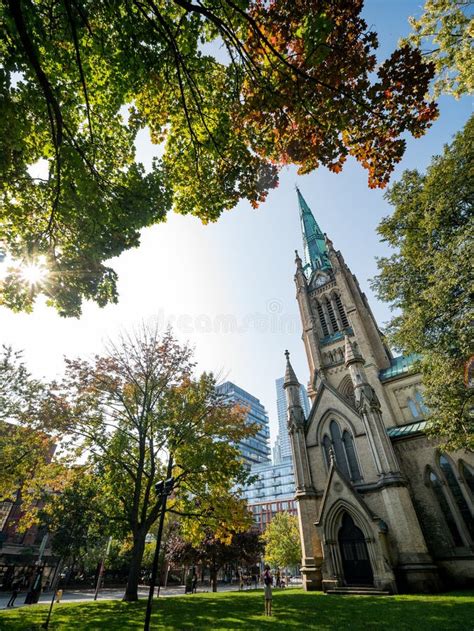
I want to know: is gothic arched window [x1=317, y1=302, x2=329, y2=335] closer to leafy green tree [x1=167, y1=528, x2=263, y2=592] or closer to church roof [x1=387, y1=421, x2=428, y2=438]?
church roof [x1=387, y1=421, x2=428, y2=438]

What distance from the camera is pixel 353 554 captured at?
16.7 meters

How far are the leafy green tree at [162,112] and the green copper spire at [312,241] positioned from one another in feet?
96.3

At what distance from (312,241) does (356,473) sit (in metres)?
29.9

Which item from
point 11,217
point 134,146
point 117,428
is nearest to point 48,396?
point 117,428

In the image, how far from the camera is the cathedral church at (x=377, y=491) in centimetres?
1526

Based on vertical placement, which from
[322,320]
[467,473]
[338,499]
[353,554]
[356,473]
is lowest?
[353,554]

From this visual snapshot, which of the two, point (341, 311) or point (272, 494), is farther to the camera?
point (272, 494)

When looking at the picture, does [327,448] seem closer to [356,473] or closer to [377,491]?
[356,473]

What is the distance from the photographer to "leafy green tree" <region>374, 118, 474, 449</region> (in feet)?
35.1

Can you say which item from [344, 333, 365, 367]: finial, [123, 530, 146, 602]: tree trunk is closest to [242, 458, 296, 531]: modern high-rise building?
[344, 333, 365, 367]: finial

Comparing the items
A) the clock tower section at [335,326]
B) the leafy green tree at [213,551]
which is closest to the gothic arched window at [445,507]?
the clock tower section at [335,326]

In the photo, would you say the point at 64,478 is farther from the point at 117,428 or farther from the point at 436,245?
the point at 436,245

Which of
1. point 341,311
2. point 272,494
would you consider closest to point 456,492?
point 341,311

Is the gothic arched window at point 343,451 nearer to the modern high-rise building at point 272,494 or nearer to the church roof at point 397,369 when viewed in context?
the church roof at point 397,369
